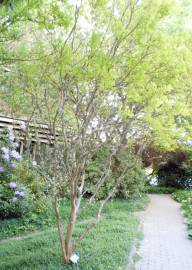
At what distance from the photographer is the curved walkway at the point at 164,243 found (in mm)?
7246

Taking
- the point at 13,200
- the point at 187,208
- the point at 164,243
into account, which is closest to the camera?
the point at 164,243

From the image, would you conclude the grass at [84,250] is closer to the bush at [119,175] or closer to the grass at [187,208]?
the grass at [187,208]

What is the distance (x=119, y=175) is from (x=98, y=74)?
33.7 feet

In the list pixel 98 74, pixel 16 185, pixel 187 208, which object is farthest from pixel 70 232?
pixel 187 208

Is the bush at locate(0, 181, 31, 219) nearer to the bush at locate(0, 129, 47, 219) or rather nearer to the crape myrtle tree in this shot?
the bush at locate(0, 129, 47, 219)

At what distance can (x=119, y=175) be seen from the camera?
14727 mm

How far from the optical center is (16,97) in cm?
748

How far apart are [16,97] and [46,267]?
323 cm

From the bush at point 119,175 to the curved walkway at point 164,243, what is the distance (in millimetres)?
1280

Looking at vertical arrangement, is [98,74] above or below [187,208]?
above

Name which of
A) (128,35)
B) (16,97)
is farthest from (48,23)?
(16,97)

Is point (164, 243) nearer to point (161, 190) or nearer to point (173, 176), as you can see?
point (161, 190)

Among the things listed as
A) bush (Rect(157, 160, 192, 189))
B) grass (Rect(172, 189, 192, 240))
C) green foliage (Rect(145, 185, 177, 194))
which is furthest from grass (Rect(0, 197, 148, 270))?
bush (Rect(157, 160, 192, 189))

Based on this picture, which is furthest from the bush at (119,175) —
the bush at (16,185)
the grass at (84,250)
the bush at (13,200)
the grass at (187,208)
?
the bush at (13,200)
